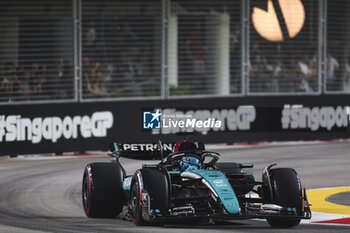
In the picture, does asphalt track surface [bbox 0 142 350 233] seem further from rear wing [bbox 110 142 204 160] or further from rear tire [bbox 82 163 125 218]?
rear wing [bbox 110 142 204 160]

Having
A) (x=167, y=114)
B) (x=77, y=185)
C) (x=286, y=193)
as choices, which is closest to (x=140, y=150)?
(x=286, y=193)

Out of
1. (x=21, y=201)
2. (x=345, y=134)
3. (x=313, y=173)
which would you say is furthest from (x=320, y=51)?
(x=21, y=201)

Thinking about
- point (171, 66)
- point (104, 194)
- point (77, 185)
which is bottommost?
point (77, 185)

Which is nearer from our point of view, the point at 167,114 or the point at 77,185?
the point at 77,185

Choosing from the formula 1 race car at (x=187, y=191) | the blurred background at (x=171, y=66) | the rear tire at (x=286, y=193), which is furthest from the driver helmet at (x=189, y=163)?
the blurred background at (x=171, y=66)

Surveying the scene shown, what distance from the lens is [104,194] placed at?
36.1 feet

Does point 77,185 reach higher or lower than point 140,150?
lower

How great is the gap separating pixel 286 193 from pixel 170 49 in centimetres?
1209

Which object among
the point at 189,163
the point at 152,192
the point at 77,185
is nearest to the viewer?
the point at 152,192

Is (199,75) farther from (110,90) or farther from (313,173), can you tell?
(313,173)

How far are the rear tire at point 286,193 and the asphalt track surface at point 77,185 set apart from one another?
147 mm

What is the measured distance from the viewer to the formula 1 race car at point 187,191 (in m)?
9.76

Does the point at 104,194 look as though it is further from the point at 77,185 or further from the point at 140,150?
the point at 77,185

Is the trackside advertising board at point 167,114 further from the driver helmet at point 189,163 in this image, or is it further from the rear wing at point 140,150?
the driver helmet at point 189,163
